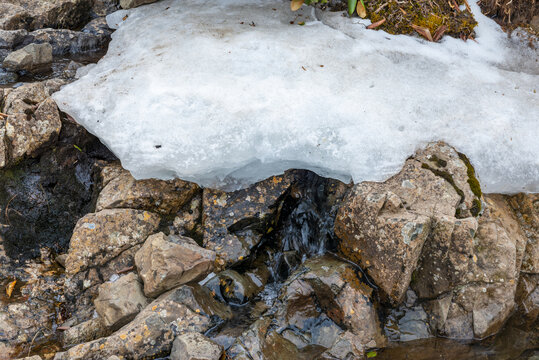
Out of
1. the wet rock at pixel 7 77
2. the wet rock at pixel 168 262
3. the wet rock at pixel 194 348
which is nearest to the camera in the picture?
the wet rock at pixel 194 348

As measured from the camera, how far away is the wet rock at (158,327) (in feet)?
12.0

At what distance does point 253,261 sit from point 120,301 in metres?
1.39

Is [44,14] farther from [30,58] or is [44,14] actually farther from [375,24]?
[375,24]

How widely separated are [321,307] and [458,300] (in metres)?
1.31

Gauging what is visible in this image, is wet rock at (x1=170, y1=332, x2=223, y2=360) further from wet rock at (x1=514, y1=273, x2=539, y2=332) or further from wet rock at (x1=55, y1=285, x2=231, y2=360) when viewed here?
wet rock at (x1=514, y1=273, x2=539, y2=332)

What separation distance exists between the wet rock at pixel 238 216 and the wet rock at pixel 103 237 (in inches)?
27.7

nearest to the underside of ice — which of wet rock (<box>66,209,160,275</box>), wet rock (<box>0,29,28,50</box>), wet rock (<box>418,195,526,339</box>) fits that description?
wet rock (<box>66,209,160,275</box>)

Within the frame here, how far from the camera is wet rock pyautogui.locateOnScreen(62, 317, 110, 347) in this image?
3.96 m

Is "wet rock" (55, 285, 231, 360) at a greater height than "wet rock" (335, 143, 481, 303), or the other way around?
"wet rock" (335, 143, 481, 303)

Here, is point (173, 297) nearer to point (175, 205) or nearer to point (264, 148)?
point (175, 205)

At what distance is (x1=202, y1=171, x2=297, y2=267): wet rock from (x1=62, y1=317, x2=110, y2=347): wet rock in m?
1.23

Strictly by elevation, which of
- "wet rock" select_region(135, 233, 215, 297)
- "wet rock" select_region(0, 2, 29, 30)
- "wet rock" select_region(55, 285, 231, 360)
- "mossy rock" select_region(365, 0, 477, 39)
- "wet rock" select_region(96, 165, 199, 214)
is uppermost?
"mossy rock" select_region(365, 0, 477, 39)

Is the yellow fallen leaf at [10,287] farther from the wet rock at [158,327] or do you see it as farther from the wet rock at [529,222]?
the wet rock at [529,222]

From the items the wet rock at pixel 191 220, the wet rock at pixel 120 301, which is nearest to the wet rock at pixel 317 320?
the wet rock at pixel 120 301
